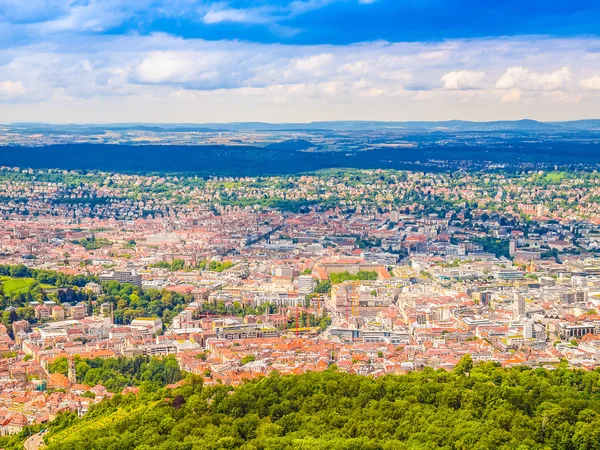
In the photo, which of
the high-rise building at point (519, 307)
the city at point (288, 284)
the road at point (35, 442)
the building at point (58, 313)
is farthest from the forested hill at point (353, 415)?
the building at point (58, 313)

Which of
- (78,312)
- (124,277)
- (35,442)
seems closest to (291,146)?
(124,277)

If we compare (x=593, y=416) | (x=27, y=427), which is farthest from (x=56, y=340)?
(x=593, y=416)

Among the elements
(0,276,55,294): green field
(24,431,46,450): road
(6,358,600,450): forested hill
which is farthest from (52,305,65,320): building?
(24,431,46,450): road

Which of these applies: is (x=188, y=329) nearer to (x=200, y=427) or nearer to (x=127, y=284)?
(x=127, y=284)

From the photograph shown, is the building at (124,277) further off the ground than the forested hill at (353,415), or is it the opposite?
the forested hill at (353,415)

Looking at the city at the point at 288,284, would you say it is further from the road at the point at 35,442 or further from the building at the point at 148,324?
the road at the point at 35,442

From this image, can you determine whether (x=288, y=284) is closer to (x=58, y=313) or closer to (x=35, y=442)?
(x=58, y=313)

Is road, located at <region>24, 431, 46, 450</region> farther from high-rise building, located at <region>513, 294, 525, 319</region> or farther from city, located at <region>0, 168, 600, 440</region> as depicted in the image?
high-rise building, located at <region>513, 294, 525, 319</region>
